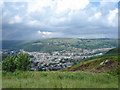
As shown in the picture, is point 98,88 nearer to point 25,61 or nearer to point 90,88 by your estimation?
point 90,88

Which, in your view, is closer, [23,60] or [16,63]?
[16,63]

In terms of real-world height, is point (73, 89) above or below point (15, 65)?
above

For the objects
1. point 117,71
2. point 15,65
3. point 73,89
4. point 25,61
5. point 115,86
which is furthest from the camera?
point 25,61

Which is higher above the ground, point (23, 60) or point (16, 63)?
point (23, 60)

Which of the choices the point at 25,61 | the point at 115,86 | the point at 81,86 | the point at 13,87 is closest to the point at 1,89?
the point at 13,87

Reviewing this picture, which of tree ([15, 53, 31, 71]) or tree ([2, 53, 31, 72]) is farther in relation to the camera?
tree ([15, 53, 31, 71])

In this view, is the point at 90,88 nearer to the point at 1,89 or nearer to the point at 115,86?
the point at 115,86

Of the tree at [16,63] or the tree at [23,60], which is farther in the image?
the tree at [23,60]

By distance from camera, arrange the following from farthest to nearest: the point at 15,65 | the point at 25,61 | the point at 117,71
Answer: the point at 25,61
the point at 15,65
the point at 117,71

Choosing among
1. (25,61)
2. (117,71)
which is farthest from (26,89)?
(25,61)

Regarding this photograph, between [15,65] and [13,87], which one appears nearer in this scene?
[13,87]
